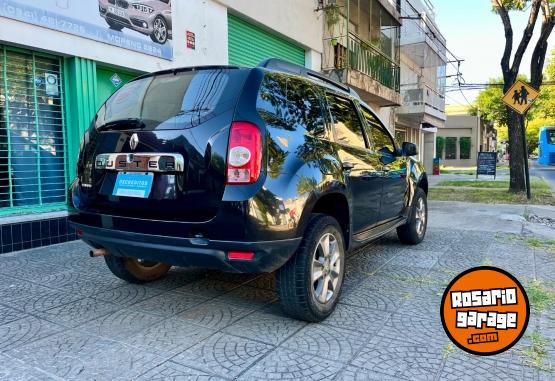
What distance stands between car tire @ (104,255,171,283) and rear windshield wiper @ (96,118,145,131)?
3.99 feet

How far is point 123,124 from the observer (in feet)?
10.2

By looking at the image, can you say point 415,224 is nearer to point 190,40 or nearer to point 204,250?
point 204,250

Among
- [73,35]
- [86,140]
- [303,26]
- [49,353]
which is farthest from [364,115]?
[303,26]

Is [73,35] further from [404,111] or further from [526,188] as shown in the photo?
[404,111]

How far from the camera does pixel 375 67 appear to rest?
14586 millimetres

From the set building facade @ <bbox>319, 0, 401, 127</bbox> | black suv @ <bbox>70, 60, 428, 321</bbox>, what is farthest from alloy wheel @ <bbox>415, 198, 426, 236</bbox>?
building facade @ <bbox>319, 0, 401, 127</bbox>

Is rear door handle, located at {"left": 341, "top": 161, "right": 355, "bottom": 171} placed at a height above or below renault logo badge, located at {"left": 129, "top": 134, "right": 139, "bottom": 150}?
below

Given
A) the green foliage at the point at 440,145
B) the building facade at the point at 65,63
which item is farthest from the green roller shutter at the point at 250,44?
the green foliage at the point at 440,145

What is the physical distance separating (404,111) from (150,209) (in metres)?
19.3

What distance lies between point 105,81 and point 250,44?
4.09m

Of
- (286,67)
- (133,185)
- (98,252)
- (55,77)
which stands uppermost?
(55,77)

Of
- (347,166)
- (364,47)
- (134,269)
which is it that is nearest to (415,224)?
(347,166)

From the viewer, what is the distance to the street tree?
1164 cm

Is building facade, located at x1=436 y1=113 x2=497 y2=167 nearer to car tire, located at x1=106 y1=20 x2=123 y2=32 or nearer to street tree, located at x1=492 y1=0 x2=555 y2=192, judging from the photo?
street tree, located at x1=492 y1=0 x2=555 y2=192
